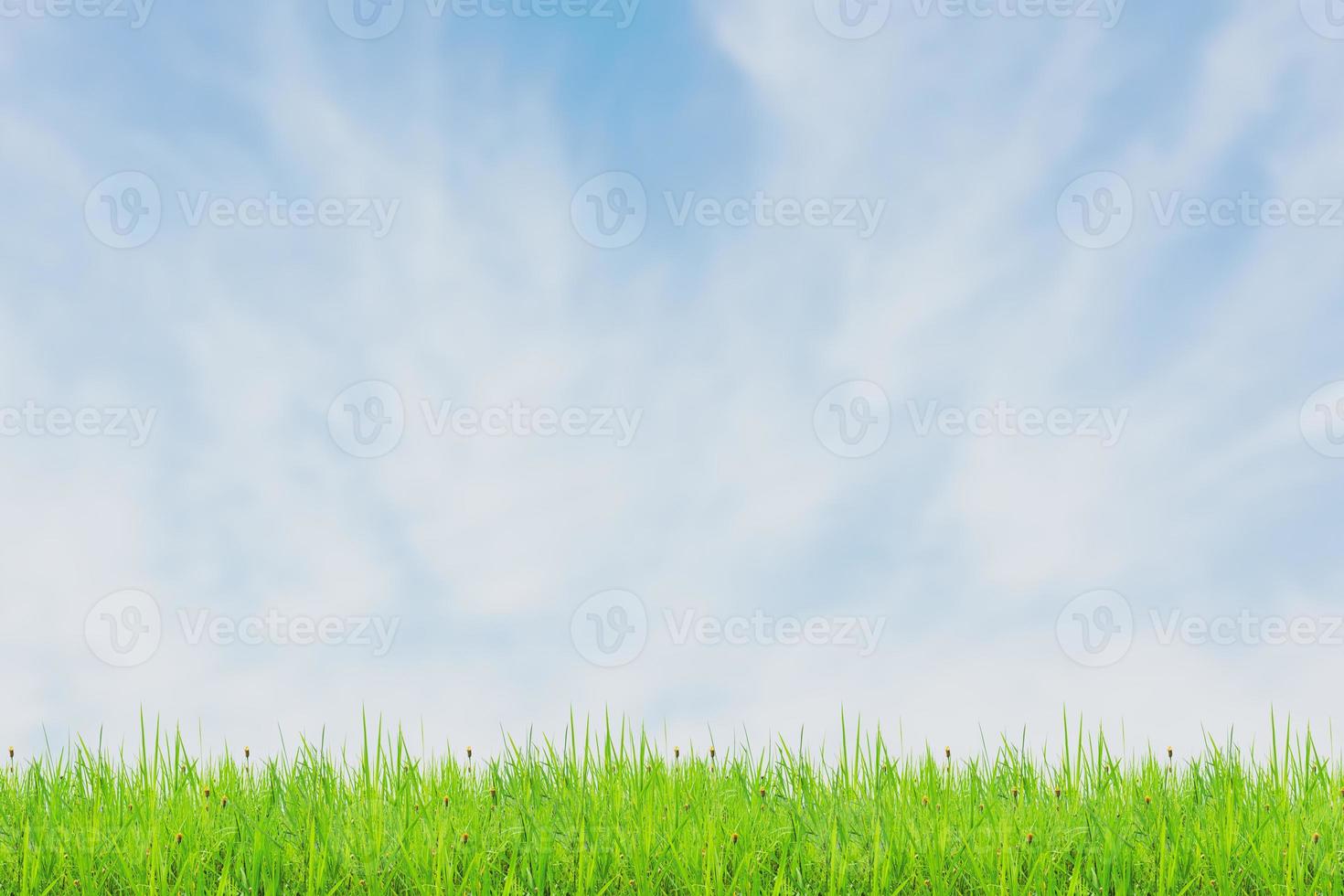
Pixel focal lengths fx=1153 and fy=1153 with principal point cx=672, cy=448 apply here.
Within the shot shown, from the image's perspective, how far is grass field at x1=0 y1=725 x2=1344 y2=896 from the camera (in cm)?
498

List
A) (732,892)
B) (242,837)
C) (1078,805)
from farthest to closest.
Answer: (1078,805) → (242,837) → (732,892)

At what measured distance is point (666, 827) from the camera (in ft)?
17.1

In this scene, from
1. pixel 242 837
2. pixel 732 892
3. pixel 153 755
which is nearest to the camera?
pixel 732 892

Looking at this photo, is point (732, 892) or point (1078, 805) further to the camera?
point (1078, 805)

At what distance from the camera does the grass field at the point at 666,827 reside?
4977 millimetres

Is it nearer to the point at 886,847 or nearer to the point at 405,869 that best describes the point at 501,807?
the point at 405,869

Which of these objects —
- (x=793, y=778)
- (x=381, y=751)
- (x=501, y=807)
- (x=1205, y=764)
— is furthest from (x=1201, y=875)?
(x=381, y=751)

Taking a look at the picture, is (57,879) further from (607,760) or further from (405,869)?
(607,760)

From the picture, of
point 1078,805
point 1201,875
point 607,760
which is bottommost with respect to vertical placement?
point 1201,875

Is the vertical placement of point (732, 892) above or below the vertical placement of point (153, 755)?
below

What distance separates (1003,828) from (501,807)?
2.31 meters

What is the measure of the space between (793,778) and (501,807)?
151 cm

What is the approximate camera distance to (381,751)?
19.5 ft

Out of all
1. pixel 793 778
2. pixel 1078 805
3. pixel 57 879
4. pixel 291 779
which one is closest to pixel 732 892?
pixel 793 778
